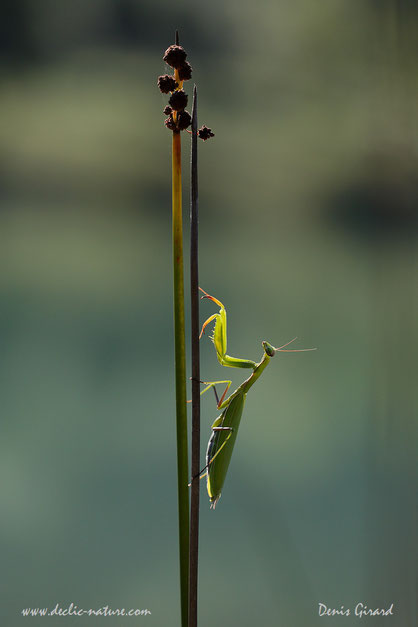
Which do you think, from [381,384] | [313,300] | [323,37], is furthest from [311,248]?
[323,37]

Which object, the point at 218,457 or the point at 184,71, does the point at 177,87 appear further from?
the point at 218,457

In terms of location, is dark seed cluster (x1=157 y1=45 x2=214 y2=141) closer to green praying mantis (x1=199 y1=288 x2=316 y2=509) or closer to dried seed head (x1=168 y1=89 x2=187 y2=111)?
dried seed head (x1=168 y1=89 x2=187 y2=111)

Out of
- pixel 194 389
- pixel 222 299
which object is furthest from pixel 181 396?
pixel 222 299

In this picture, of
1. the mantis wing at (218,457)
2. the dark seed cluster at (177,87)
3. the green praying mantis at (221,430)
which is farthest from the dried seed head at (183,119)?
the mantis wing at (218,457)

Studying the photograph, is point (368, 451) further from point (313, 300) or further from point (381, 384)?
point (313, 300)

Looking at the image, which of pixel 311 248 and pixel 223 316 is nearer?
pixel 223 316

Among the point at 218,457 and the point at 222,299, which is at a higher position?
the point at 222,299

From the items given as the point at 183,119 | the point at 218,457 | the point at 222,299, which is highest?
the point at 183,119

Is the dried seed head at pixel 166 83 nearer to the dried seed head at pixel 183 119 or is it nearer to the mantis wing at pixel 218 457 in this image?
the dried seed head at pixel 183 119
